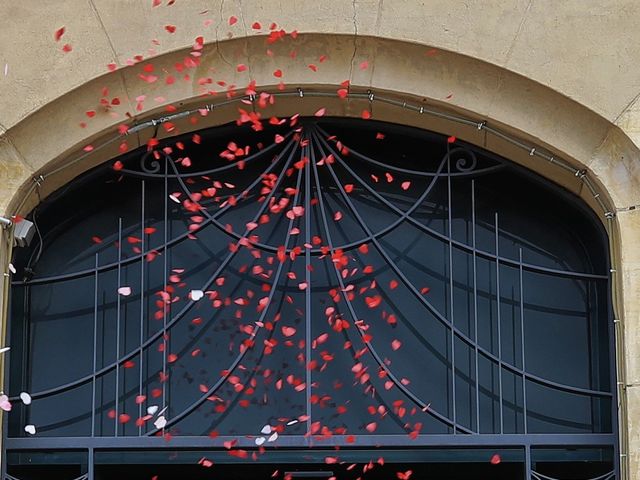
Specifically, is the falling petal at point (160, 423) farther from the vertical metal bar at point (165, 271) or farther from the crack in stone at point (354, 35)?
the crack in stone at point (354, 35)

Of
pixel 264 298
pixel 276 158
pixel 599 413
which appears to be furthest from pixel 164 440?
pixel 599 413

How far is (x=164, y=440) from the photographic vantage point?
23.2 ft

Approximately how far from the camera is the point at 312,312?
734 centimetres

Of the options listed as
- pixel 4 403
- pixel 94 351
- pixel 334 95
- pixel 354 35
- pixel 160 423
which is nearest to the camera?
pixel 4 403

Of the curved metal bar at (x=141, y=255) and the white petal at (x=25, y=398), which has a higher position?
the curved metal bar at (x=141, y=255)

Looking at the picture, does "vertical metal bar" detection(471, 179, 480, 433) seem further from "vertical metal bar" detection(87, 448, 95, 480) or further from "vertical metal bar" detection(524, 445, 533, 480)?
"vertical metal bar" detection(87, 448, 95, 480)

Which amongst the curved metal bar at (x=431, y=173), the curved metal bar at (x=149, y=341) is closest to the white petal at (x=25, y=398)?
the curved metal bar at (x=149, y=341)

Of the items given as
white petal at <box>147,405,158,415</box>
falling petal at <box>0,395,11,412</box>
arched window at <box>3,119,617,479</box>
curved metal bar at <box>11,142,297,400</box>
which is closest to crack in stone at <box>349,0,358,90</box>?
arched window at <box>3,119,617,479</box>

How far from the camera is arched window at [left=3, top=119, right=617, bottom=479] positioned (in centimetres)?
716

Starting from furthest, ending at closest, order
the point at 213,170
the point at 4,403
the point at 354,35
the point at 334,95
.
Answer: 1. the point at 213,170
2. the point at 334,95
3. the point at 354,35
4. the point at 4,403

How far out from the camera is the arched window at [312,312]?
7164 millimetres

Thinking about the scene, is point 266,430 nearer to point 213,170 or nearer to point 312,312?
point 312,312

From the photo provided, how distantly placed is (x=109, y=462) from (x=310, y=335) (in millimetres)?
1157

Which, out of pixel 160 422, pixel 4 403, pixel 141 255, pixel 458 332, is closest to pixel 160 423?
pixel 160 422
